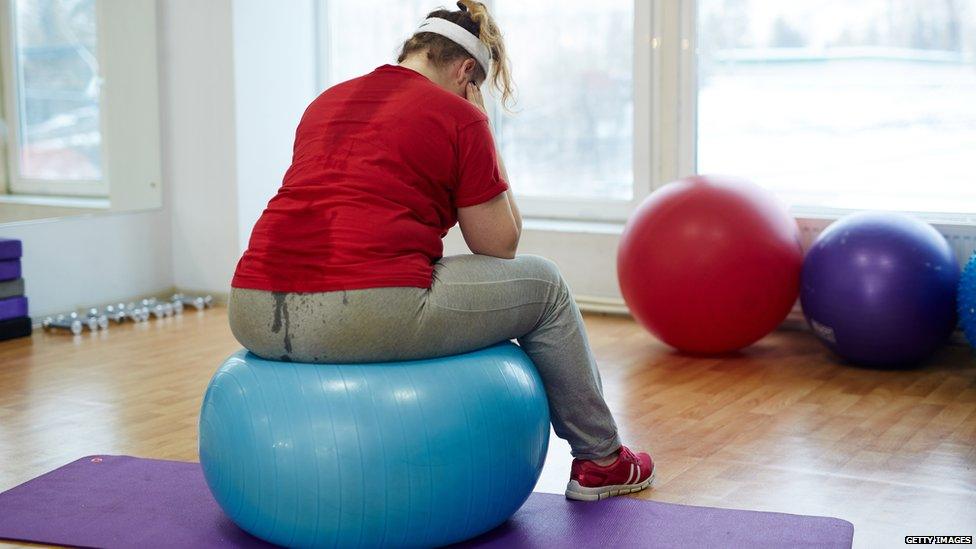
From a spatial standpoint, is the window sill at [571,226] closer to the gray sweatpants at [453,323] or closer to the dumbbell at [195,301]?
the dumbbell at [195,301]

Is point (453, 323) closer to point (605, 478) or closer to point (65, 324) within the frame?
point (605, 478)

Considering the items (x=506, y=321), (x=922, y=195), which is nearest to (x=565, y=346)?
(x=506, y=321)

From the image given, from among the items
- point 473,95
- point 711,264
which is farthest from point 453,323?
point 711,264

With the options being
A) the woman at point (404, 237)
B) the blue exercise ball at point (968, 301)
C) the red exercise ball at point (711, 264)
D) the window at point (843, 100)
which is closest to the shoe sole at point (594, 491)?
the woman at point (404, 237)

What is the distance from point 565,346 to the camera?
234cm

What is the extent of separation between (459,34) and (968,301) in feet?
6.54


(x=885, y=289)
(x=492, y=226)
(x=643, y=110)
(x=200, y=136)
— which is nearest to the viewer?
(x=492, y=226)

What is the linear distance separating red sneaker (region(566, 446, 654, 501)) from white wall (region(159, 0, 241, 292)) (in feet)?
9.93

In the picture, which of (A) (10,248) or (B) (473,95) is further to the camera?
(A) (10,248)

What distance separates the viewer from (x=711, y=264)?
12.2 ft

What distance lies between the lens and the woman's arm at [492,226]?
2.24 meters

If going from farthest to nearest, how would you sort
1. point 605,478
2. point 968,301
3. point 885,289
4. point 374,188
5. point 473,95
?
point 885,289
point 968,301
point 605,478
point 473,95
point 374,188

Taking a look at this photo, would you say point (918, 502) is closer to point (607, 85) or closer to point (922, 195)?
point (922, 195)

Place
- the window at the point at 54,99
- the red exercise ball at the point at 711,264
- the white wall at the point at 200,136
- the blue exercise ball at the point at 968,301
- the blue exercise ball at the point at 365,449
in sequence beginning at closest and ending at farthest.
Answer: the blue exercise ball at the point at 365,449
the blue exercise ball at the point at 968,301
the red exercise ball at the point at 711,264
the window at the point at 54,99
the white wall at the point at 200,136
